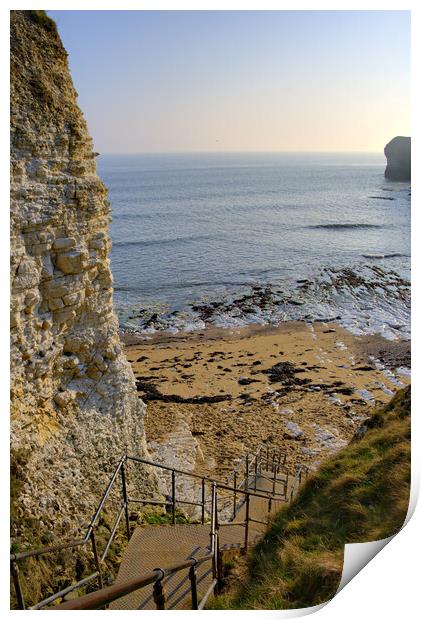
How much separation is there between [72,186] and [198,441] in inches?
314

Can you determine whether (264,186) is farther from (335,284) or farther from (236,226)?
(335,284)

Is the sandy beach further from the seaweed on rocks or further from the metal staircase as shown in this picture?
the metal staircase

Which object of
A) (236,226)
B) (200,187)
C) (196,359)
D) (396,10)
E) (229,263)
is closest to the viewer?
(396,10)

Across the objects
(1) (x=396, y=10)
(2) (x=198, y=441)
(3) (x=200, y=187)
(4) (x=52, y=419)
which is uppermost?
(3) (x=200, y=187)

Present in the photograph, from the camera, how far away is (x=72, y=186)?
589cm

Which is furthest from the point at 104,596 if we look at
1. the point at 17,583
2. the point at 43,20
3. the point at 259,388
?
the point at 259,388

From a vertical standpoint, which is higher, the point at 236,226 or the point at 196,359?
the point at 236,226

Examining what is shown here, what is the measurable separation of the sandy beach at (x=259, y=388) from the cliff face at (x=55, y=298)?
13.7 ft

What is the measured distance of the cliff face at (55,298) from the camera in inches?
198

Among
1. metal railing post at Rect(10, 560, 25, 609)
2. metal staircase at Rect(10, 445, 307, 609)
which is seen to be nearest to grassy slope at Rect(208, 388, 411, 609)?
metal staircase at Rect(10, 445, 307, 609)

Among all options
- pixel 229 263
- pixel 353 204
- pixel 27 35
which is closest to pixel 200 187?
pixel 353 204

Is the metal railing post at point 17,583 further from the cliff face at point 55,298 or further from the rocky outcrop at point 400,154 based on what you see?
the rocky outcrop at point 400,154

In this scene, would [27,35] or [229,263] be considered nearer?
[27,35]

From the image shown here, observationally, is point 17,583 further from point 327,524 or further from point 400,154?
point 400,154
